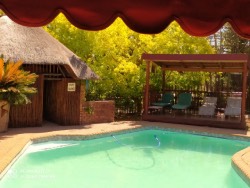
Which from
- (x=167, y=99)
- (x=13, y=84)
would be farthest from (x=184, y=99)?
(x=13, y=84)

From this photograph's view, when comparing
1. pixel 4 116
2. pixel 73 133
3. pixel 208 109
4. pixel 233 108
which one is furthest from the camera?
pixel 208 109

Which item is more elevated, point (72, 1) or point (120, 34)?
point (120, 34)

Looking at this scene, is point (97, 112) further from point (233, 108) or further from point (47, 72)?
point (233, 108)

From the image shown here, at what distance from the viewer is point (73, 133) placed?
35.9 feet

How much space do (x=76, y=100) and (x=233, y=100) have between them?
6.51 m

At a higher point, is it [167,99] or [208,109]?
[167,99]

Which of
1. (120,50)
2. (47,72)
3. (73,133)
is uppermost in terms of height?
(120,50)

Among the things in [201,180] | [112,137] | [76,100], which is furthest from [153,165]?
[76,100]

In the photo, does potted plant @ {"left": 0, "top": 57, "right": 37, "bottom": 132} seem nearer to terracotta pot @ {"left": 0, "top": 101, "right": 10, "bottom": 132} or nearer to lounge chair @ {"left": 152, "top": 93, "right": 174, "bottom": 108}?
terracotta pot @ {"left": 0, "top": 101, "right": 10, "bottom": 132}

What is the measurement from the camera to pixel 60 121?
12812 millimetres

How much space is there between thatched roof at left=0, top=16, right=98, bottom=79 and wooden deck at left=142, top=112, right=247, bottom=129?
11.1ft

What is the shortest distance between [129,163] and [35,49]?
223 inches

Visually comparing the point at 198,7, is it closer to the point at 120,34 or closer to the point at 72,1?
the point at 72,1

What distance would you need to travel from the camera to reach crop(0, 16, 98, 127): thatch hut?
38.2 ft
